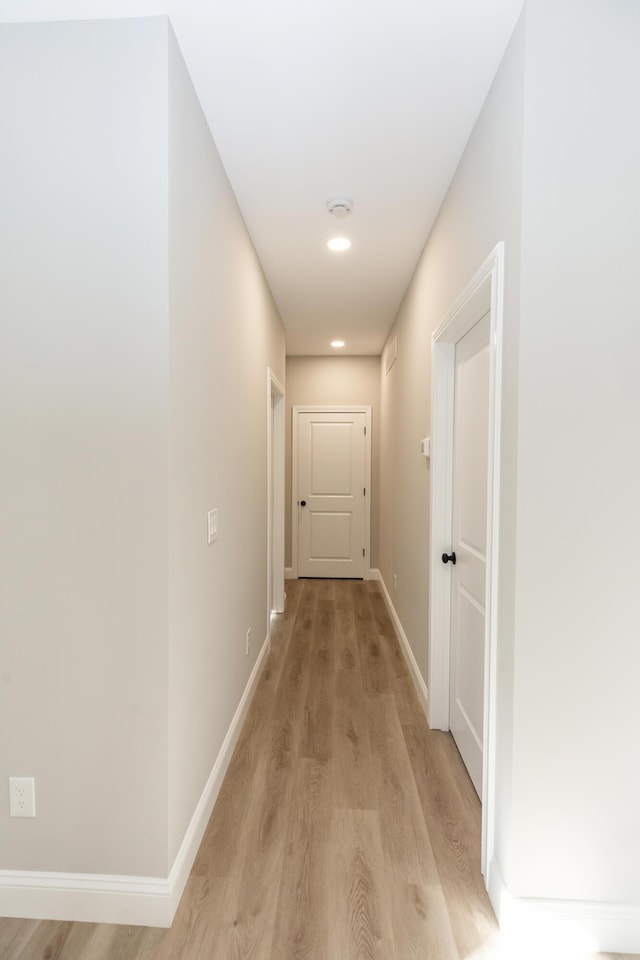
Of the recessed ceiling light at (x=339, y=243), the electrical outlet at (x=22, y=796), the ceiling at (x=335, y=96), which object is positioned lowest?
the electrical outlet at (x=22, y=796)

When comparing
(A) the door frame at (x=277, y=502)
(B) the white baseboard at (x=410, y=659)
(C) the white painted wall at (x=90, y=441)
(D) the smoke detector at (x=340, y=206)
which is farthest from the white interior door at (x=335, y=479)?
(C) the white painted wall at (x=90, y=441)

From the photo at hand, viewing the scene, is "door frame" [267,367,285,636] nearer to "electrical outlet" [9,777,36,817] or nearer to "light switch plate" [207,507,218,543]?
"light switch plate" [207,507,218,543]

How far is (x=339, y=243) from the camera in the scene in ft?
9.02

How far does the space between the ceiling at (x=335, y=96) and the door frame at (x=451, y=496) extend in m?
0.61

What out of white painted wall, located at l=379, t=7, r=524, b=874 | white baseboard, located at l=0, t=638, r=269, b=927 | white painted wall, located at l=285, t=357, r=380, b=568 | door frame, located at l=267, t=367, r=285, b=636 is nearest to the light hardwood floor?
white baseboard, located at l=0, t=638, r=269, b=927

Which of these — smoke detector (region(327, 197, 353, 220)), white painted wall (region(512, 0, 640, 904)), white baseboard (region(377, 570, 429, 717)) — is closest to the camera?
white painted wall (region(512, 0, 640, 904))

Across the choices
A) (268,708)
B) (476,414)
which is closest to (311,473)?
(268,708)

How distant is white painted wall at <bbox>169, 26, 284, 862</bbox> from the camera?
145 cm

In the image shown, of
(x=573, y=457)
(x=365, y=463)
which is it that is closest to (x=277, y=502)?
(x=365, y=463)

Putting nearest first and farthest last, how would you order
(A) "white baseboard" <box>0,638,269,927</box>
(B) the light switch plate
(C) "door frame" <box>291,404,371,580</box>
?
(A) "white baseboard" <box>0,638,269,927</box>
(B) the light switch plate
(C) "door frame" <box>291,404,371,580</box>

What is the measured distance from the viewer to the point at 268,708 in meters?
2.65

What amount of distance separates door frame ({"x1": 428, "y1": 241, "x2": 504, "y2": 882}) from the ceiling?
0.61m

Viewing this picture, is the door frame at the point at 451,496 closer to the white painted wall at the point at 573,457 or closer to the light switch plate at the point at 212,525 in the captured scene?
the white painted wall at the point at 573,457

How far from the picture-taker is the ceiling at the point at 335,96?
1.35 m
